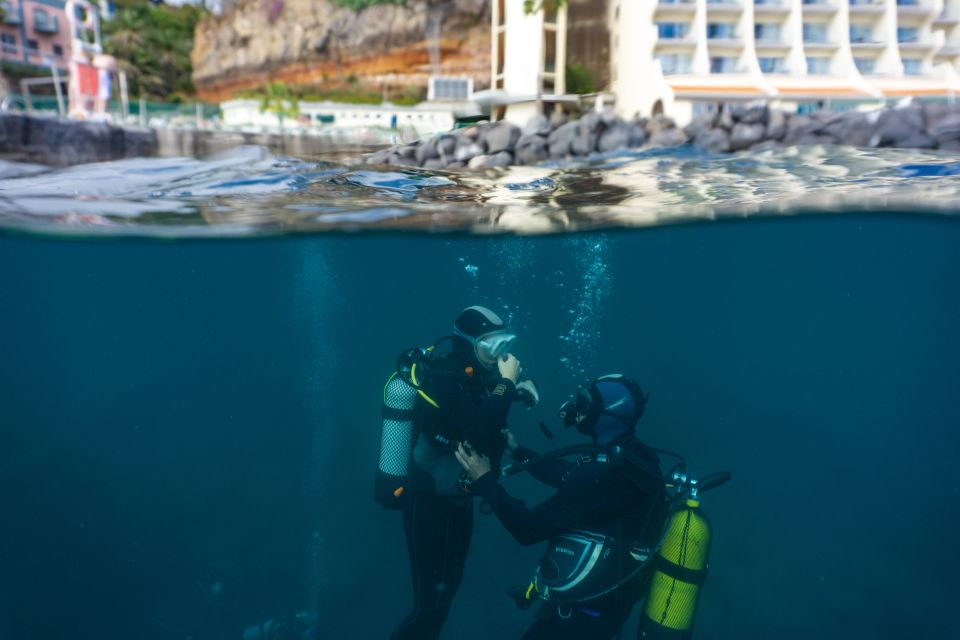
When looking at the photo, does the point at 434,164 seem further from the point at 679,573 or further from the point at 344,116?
the point at 344,116

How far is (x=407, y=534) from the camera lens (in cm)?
507

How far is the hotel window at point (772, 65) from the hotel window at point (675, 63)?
2.31 meters

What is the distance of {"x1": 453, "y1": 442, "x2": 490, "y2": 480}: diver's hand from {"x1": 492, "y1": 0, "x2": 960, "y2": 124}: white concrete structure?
446 inches

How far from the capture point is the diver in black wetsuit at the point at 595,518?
12.2ft

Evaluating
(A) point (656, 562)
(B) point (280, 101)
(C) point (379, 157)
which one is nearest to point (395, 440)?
(A) point (656, 562)

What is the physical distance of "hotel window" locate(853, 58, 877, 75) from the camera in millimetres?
15052

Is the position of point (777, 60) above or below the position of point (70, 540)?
above

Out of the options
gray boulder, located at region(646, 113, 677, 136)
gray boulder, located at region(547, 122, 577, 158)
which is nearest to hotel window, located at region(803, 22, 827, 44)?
gray boulder, located at region(646, 113, 677, 136)

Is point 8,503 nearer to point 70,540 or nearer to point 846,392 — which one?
point 70,540

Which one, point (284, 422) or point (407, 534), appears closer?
point (407, 534)

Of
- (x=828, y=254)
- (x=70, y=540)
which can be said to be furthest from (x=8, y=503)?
(x=828, y=254)

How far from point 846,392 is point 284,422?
3219cm

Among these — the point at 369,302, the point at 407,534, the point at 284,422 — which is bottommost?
the point at 284,422

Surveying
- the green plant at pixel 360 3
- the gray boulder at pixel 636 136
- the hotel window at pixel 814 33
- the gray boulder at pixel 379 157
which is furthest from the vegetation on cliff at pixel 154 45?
the hotel window at pixel 814 33
